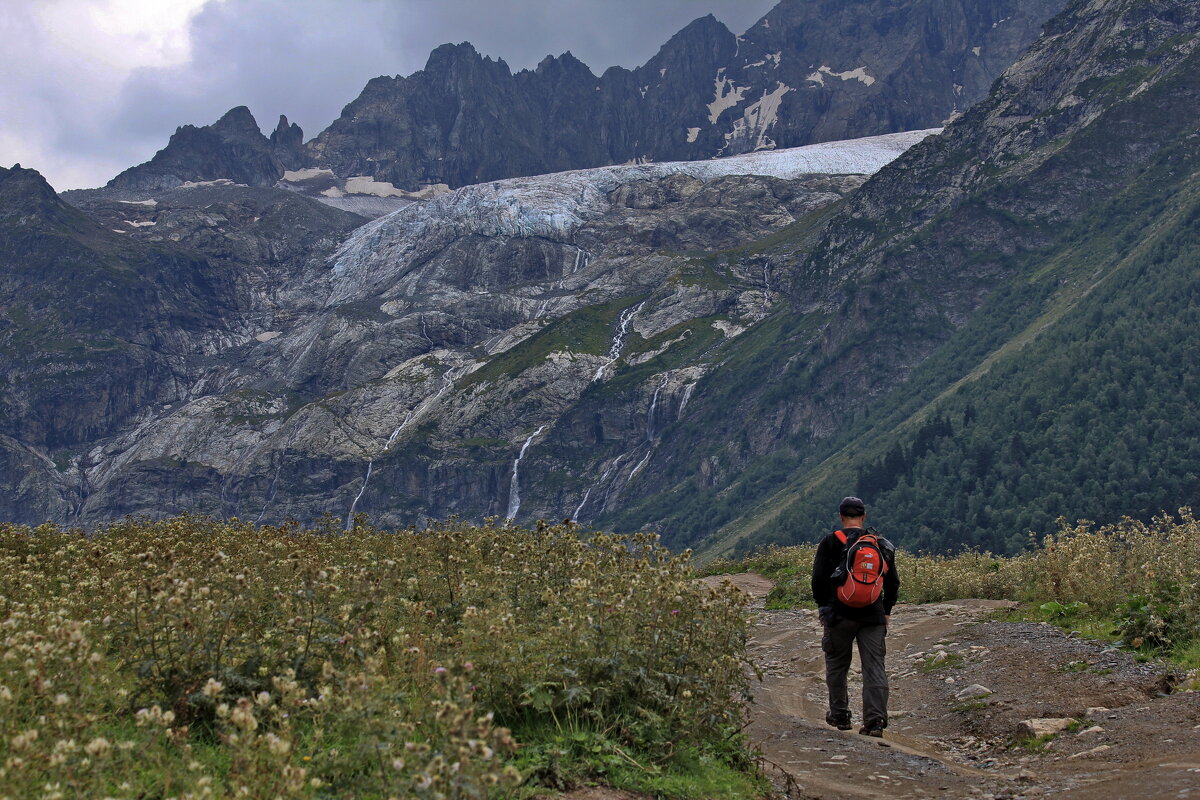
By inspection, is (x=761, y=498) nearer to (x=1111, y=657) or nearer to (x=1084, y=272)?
(x=1084, y=272)

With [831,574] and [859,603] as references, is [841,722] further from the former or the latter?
[831,574]

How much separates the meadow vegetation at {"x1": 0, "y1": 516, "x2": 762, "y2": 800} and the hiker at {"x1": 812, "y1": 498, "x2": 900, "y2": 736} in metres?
2.21

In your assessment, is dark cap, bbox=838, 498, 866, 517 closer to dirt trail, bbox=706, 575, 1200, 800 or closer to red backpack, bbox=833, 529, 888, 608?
red backpack, bbox=833, 529, 888, 608

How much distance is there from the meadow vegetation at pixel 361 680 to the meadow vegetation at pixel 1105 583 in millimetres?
7980

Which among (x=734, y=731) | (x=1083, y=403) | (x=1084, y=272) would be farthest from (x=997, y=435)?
(x=734, y=731)

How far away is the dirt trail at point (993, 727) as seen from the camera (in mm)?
9320

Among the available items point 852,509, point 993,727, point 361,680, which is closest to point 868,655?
point 852,509

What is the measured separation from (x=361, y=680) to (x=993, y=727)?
9.65 metres

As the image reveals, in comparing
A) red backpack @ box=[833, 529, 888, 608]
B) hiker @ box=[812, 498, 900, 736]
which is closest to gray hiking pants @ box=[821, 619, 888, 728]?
hiker @ box=[812, 498, 900, 736]

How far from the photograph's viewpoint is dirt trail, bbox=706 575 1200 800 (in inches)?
367

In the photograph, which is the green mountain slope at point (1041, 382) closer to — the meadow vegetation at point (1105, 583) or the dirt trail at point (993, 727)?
the meadow vegetation at point (1105, 583)

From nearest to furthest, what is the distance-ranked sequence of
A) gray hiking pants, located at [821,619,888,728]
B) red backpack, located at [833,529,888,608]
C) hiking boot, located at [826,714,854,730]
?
1. red backpack, located at [833,529,888,608]
2. gray hiking pants, located at [821,619,888,728]
3. hiking boot, located at [826,714,854,730]

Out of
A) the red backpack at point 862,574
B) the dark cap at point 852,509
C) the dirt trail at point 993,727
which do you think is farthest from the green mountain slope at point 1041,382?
the red backpack at point 862,574

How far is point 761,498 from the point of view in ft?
587
